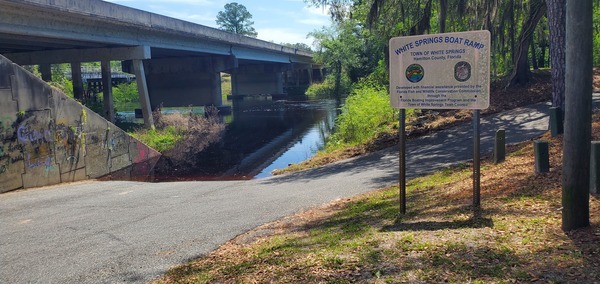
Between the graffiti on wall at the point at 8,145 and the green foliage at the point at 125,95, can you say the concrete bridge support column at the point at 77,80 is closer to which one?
the graffiti on wall at the point at 8,145

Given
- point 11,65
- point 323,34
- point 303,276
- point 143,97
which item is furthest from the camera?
point 323,34

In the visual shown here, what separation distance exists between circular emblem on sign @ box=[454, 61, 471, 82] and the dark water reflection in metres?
13.7

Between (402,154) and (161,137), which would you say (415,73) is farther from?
(161,137)

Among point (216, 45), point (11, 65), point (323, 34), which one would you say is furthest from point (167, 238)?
point (323, 34)

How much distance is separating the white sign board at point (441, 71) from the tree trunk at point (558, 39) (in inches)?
237

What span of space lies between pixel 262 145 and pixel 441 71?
23383 mm

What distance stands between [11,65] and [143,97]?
64.9ft

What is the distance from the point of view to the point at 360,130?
74.8 feet

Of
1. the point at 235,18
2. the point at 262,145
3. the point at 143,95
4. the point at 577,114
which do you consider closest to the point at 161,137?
the point at 262,145

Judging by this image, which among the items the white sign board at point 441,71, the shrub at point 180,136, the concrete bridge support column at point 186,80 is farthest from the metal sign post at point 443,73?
the concrete bridge support column at point 186,80

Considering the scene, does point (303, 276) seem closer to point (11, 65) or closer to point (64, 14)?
point (11, 65)

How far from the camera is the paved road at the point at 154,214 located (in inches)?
229

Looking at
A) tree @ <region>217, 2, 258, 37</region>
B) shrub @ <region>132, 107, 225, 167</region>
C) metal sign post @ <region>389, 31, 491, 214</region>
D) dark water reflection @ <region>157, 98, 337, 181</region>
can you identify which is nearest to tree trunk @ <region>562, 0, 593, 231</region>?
metal sign post @ <region>389, 31, 491, 214</region>

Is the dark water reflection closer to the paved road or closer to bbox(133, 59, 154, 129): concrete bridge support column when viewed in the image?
bbox(133, 59, 154, 129): concrete bridge support column
